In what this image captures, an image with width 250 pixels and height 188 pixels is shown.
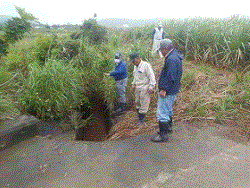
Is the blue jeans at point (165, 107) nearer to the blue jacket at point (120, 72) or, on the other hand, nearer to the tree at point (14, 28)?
the blue jacket at point (120, 72)

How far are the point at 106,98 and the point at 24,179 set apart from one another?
3.41m

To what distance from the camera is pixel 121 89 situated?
17.5 feet

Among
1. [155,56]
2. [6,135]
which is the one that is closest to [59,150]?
[6,135]

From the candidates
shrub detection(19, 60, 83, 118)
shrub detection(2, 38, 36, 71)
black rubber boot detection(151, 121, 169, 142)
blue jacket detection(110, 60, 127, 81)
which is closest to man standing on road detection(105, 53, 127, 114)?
blue jacket detection(110, 60, 127, 81)

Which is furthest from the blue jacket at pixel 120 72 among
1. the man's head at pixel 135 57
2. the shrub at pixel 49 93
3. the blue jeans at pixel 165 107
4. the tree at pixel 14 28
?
the tree at pixel 14 28

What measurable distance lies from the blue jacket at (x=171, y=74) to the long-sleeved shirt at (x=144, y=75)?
1.86 feet

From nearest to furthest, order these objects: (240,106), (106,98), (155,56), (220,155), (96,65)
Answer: (220,155)
(240,106)
(106,98)
(96,65)
(155,56)

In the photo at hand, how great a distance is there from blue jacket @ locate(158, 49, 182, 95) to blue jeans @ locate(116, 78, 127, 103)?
7.11ft

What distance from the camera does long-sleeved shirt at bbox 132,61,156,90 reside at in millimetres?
3736

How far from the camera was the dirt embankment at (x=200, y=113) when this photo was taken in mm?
3725

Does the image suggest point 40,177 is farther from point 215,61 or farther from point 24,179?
point 215,61

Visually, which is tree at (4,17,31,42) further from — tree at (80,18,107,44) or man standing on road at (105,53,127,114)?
tree at (80,18,107,44)

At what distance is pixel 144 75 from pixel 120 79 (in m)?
1.43

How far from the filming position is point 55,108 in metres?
4.37
